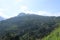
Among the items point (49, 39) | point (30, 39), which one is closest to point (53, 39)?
point (49, 39)

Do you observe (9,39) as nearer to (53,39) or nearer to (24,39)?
(24,39)

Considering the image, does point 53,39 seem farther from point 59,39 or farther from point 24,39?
point 24,39

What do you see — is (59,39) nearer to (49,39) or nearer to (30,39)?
(49,39)

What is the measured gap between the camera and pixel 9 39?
80.8 metres

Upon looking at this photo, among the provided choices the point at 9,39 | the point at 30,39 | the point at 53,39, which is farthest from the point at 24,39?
the point at 53,39

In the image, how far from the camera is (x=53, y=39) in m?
81.9

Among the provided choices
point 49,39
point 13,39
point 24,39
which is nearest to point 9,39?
point 13,39

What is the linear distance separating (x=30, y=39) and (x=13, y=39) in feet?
30.7

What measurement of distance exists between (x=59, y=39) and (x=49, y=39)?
8.69m

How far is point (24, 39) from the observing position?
89062 millimetres

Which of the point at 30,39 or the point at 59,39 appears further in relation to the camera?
the point at 30,39

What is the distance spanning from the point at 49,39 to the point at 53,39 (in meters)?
3.94

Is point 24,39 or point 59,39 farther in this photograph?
point 24,39

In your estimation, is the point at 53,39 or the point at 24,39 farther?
the point at 24,39
